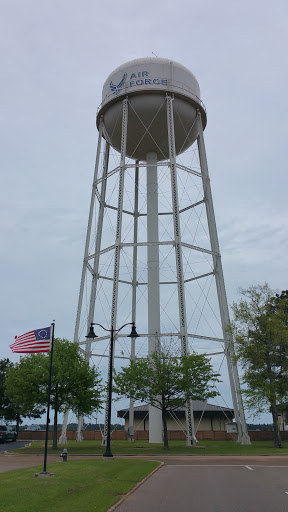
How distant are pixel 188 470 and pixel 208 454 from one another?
7819 millimetres

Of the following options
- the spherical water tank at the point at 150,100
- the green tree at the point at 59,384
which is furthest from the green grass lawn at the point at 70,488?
the spherical water tank at the point at 150,100

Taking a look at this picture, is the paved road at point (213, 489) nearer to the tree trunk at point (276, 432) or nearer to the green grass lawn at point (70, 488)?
the green grass lawn at point (70, 488)

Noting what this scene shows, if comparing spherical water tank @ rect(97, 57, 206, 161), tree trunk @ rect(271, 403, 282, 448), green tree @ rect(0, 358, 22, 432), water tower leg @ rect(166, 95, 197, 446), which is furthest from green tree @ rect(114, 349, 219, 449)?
green tree @ rect(0, 358, 22, 432)

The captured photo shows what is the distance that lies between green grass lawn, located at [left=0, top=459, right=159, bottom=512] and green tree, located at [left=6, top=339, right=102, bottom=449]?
34.9 feet

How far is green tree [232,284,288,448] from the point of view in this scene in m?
29.0

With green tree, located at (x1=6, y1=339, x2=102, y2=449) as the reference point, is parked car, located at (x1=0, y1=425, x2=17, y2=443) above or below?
below

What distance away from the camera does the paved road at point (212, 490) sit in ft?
30.0

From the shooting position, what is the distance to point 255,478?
45.8 ft

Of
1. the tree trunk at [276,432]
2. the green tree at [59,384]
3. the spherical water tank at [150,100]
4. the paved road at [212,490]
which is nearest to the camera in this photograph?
the paved road at [212,490]

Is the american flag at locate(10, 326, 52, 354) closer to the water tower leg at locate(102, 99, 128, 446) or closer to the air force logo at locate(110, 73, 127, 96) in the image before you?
the water tower leg at locate(102, 99, 128, 446)

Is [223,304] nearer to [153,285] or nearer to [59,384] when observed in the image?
[153,285]

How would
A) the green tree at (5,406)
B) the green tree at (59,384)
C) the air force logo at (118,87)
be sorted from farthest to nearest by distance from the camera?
the green tree at (5,406), the air force logo at (118,87), the green tree at (59,384)

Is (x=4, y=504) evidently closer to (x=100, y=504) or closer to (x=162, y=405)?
(x=100, y=504)

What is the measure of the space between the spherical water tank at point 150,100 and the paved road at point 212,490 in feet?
67.9
